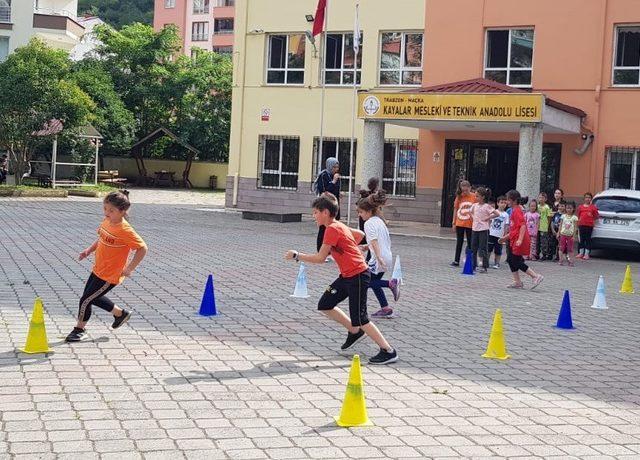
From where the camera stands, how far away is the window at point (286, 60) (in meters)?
31.6

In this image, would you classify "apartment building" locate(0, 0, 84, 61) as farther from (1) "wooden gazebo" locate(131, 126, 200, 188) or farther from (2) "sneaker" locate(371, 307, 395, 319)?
(2) "sneaker" locate(371, 307, 395, 319)

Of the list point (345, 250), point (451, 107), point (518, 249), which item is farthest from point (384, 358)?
point (451, 107)

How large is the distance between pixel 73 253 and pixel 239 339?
25.3ft

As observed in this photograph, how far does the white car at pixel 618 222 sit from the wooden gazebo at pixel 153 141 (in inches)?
1257

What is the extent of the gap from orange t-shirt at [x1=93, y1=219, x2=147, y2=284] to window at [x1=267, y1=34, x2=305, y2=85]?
23.3 metres

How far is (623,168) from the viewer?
2631 cm

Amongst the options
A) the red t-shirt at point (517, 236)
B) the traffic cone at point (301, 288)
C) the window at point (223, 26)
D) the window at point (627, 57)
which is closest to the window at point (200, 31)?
the window at point (223, 26)

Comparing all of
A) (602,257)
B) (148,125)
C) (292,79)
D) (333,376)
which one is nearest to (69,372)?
(333,376)

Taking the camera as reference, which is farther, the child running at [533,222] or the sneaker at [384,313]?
the child running at [533,222]

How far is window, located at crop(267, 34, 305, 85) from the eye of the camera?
1246 inches

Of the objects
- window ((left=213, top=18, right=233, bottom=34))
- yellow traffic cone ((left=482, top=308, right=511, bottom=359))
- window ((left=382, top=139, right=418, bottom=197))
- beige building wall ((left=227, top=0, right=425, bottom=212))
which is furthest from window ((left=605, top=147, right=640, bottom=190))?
window ((left=213, top=18, right=233, bottom=34))

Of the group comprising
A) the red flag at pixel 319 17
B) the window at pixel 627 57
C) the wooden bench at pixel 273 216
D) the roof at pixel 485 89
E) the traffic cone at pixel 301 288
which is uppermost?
the red flag at pixel 319 17

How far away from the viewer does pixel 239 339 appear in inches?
361

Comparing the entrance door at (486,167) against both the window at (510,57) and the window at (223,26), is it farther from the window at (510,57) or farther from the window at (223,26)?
the window at (223,26)
